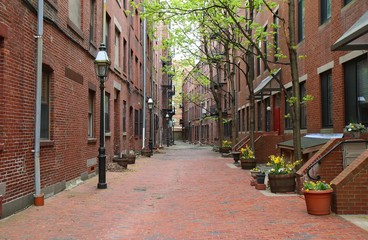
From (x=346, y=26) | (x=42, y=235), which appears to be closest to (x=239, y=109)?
(x=346, y=26)

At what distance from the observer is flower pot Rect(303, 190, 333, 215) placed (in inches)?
285

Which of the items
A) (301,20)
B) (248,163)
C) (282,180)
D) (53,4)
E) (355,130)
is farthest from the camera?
(248,163)

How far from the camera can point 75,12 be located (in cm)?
1235

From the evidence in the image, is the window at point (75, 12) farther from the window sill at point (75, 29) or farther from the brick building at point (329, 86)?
the brick building at point (329, 86)

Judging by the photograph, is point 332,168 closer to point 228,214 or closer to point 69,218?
point 228,214

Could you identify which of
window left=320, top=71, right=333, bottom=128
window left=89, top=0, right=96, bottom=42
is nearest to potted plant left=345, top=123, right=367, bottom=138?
window left=320, top=71, right=333, bottom=128

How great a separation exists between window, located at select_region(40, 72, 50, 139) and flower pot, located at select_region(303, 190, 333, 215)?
625 cm

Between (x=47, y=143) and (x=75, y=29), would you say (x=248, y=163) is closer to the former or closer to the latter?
(x=75, y=29)

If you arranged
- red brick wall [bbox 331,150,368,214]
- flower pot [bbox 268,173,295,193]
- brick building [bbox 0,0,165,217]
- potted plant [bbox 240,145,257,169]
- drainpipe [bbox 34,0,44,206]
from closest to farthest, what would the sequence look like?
red brick wall [bbox 331,150,368,214] < brick building [bbox 0,0,165,217] < drainpipe [bbox 34,0,44,206] < flower pot [bbox 268,173,295,193] < potted plant [bbox 240,145,257,169]

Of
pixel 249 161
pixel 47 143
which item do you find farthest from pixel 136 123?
pixel 47 143

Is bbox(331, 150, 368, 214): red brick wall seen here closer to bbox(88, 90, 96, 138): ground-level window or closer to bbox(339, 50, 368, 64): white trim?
bbox(339, 50, 368, 64): white trim

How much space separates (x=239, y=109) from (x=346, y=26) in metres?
20.1

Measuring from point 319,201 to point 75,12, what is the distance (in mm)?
8965

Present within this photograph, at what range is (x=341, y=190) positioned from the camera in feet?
23.8
